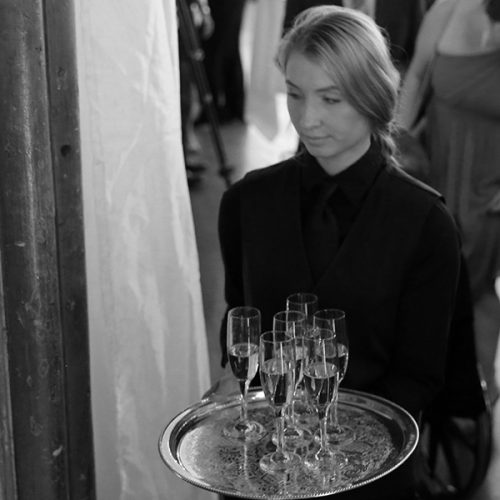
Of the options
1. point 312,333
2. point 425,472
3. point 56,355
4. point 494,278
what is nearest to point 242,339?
point 312,333

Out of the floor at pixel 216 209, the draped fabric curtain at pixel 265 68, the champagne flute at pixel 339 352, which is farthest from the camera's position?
the draped fabric curtain at pixel 265 68

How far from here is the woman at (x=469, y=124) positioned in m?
3.45

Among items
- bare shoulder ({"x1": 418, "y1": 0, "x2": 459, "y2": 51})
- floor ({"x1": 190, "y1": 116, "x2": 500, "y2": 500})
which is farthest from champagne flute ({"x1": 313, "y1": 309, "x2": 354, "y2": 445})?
bare shoulder ({"x1": 418, "y1": 0, "x2": 459, "y2": 51})

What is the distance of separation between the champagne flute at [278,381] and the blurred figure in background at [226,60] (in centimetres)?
553

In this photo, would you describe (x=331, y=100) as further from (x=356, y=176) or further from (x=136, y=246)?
(x=136, y=246)

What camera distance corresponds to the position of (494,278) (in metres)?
3.60

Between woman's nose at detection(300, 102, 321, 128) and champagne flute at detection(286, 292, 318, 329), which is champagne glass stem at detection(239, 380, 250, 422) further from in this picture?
woman's nose at detection(300, 102, 321, 128)

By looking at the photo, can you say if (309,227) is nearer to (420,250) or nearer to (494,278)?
(420,250)

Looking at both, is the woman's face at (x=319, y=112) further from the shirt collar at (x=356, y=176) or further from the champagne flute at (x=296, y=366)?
the champagne flute at (x=296, y=366)

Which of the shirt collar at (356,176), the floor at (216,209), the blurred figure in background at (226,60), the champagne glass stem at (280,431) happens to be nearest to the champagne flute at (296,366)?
the champagne glass stem at (280,431)

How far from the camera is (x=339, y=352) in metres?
1.88

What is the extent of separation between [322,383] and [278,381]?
7 centimetres

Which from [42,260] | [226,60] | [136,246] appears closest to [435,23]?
[136,246]

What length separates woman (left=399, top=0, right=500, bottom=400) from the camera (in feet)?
11.3
